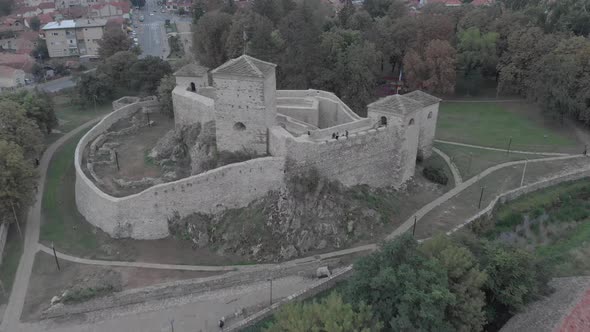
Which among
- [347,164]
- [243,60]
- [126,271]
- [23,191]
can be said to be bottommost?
[126,271]

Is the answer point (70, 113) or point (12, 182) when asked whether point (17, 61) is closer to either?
point (70, 113)

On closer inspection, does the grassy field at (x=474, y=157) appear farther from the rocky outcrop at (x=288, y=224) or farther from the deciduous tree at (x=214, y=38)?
the deciduous tree at (x=214, y=38)

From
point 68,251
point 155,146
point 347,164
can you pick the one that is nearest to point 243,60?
point 347,164

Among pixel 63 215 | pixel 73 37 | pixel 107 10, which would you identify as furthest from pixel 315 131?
pixel 107 10

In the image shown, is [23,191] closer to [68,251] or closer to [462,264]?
[68,251]

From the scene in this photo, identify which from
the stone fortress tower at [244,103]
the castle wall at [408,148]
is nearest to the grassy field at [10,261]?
the stone fortress tower at [244,103]
